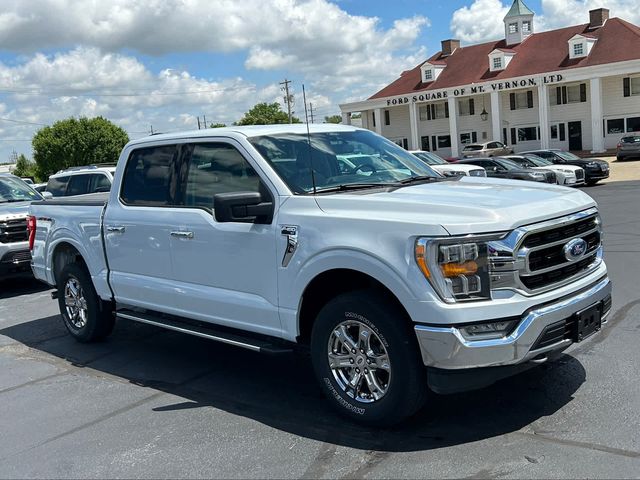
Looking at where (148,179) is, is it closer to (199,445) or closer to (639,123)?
(199,445)

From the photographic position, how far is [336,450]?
13.4 ft

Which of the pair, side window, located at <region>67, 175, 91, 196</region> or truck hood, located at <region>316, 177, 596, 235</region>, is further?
side window, located at <region>67, 175, 91, 196</region>

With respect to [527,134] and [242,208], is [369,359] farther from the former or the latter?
[527,134]

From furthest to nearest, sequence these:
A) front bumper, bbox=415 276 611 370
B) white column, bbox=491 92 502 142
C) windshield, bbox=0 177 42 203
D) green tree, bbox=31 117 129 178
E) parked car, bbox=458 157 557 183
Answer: green tree, bbox=31 117 129 178 → white column, bbox=491 92 502 142 → parked car, bbox=458 157 557 183 → windshield, bbox=0 177 42 203 → front bumper, bbox=415 276 611 370

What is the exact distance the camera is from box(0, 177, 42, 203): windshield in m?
11.5

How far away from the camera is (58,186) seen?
14602mm

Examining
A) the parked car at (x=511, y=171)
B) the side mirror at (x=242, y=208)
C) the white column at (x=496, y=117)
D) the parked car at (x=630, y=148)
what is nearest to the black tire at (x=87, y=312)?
the side mirror at (x=242, y=208)

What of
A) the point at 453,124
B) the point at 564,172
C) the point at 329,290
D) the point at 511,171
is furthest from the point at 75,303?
the point at 453,124

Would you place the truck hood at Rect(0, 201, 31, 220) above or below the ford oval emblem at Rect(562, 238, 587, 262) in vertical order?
above

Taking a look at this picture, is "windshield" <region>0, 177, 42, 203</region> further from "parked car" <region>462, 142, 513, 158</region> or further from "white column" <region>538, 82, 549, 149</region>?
"white column" <region>538, 82, 549, 149</region>

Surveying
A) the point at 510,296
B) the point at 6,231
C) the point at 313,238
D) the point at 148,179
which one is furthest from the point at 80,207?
the point at 510,296

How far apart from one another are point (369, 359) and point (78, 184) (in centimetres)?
1106

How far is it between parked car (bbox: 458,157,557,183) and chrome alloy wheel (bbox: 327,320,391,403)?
19.9 metres

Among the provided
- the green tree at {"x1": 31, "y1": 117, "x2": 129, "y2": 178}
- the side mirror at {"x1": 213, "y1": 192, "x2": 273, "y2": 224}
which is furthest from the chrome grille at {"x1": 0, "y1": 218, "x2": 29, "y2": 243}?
the green tree at {"x1": 31, "y1": 117, "x2": 129, "y2": 178}
